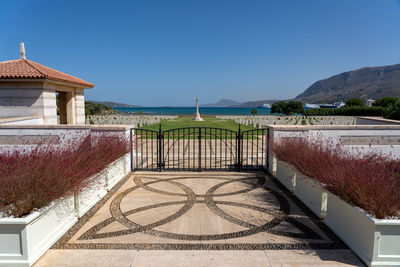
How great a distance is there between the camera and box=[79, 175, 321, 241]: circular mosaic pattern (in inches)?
181

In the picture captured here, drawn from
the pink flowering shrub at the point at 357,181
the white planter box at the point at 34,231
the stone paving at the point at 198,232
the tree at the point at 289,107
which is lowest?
the stone paving at the point at 198,232

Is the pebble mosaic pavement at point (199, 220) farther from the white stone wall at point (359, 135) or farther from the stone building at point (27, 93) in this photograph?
the stone building at point (27, 93)

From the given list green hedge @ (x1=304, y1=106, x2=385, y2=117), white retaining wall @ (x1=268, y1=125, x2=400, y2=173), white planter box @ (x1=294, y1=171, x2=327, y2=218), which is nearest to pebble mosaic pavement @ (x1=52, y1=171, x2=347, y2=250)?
white planter box @ (x1=294, y1=171, x2=327, y2=218)

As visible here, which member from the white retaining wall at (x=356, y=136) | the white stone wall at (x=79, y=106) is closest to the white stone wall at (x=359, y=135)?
the white retaining wall at (x=356, y=136)

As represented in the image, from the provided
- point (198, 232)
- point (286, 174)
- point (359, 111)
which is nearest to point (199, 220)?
point (198, 232)

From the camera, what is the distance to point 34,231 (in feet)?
12.5

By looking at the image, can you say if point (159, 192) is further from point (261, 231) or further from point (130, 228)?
point (261, 231)

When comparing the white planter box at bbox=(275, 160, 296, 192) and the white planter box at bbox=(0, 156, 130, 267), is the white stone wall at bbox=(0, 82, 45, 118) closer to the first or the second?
the white planter box at bbox=(0, 156, 130, 267)

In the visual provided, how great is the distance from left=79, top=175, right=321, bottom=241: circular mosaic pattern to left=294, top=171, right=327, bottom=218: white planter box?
43cm

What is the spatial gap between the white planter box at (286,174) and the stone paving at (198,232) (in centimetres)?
35

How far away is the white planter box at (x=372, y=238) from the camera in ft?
11.9

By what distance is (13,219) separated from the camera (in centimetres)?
358

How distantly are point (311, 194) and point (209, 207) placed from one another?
90.6 inches

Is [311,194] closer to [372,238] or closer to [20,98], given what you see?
[372,238]
